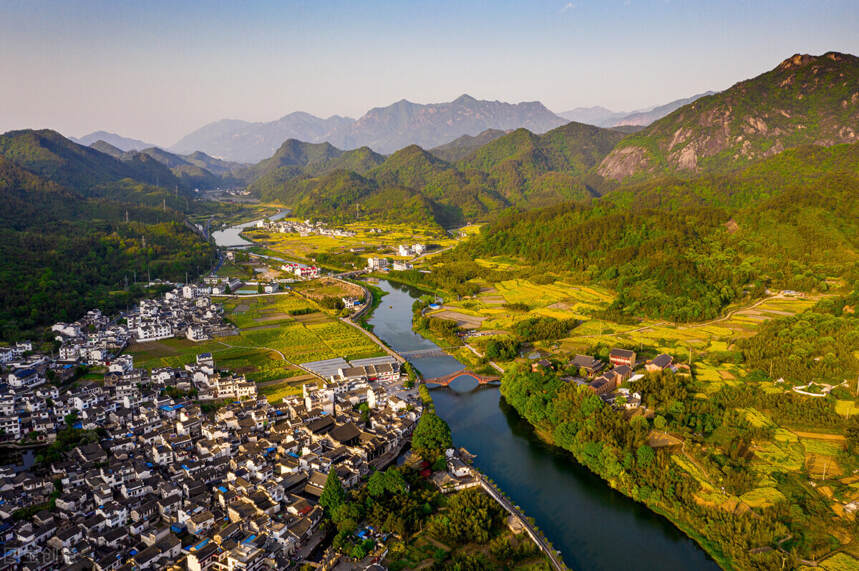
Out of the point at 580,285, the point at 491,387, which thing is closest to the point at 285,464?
the point at 491,387

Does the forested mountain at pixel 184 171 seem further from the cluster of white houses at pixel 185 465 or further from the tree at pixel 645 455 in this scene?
the tree at pixel 645 455

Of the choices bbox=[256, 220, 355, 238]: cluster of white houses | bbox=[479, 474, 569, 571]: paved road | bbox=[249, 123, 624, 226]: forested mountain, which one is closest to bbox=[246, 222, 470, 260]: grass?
bbox=[256, 220, 355, 238]: cluster of white houses

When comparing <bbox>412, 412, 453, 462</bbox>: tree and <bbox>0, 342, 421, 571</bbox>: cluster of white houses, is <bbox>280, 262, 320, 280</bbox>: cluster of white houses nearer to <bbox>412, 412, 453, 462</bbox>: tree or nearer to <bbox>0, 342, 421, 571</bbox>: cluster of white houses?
<bbox>0, 342, 421, 571</bbox>: cluster of white houses

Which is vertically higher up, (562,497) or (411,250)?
(411,250)

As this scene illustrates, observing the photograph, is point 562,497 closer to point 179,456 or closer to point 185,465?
point 185,465

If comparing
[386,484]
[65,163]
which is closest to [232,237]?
[65,163]

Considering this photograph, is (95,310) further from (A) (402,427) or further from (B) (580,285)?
(B) (580,285)

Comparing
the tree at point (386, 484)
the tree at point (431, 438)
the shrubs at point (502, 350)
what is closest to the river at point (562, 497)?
the tree at point (431, 438)
